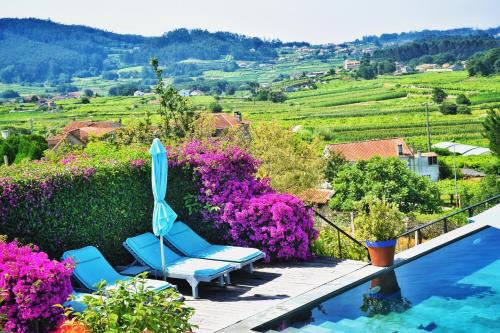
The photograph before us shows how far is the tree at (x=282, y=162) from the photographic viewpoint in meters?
18.0

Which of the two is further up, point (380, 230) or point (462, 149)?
point (380, 230)

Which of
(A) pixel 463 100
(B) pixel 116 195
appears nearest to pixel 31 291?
(B) pixel 116 195

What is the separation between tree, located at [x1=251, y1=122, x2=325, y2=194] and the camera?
59.2ft

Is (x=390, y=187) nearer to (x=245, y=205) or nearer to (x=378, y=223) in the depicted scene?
(x=245, y=205)

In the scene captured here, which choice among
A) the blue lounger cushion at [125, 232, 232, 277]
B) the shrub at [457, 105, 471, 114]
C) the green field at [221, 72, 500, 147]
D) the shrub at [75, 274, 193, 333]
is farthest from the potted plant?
the shrub at [457, 105, 471, 114]

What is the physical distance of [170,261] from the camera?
9352 mm

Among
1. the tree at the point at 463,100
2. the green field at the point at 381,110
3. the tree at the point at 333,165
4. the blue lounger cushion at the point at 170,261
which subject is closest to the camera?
the blue lounger cushion at the point at 170,261

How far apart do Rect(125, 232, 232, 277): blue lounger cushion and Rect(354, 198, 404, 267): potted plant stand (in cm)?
214

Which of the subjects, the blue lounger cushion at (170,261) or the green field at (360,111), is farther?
the green field at (360,111)

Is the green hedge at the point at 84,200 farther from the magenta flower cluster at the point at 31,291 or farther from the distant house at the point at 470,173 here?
the distant house at the point at 470,173

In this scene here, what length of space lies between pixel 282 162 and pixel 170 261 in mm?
9382

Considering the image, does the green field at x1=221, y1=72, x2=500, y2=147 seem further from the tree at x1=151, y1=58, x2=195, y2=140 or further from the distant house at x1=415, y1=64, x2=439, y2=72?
the tree at x1=151, y1=58, x2=195, y2=140

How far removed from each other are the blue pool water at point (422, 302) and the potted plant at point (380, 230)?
0.32 metres

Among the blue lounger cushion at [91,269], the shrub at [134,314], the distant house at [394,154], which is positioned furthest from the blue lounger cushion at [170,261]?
the distant house at [394,154]
